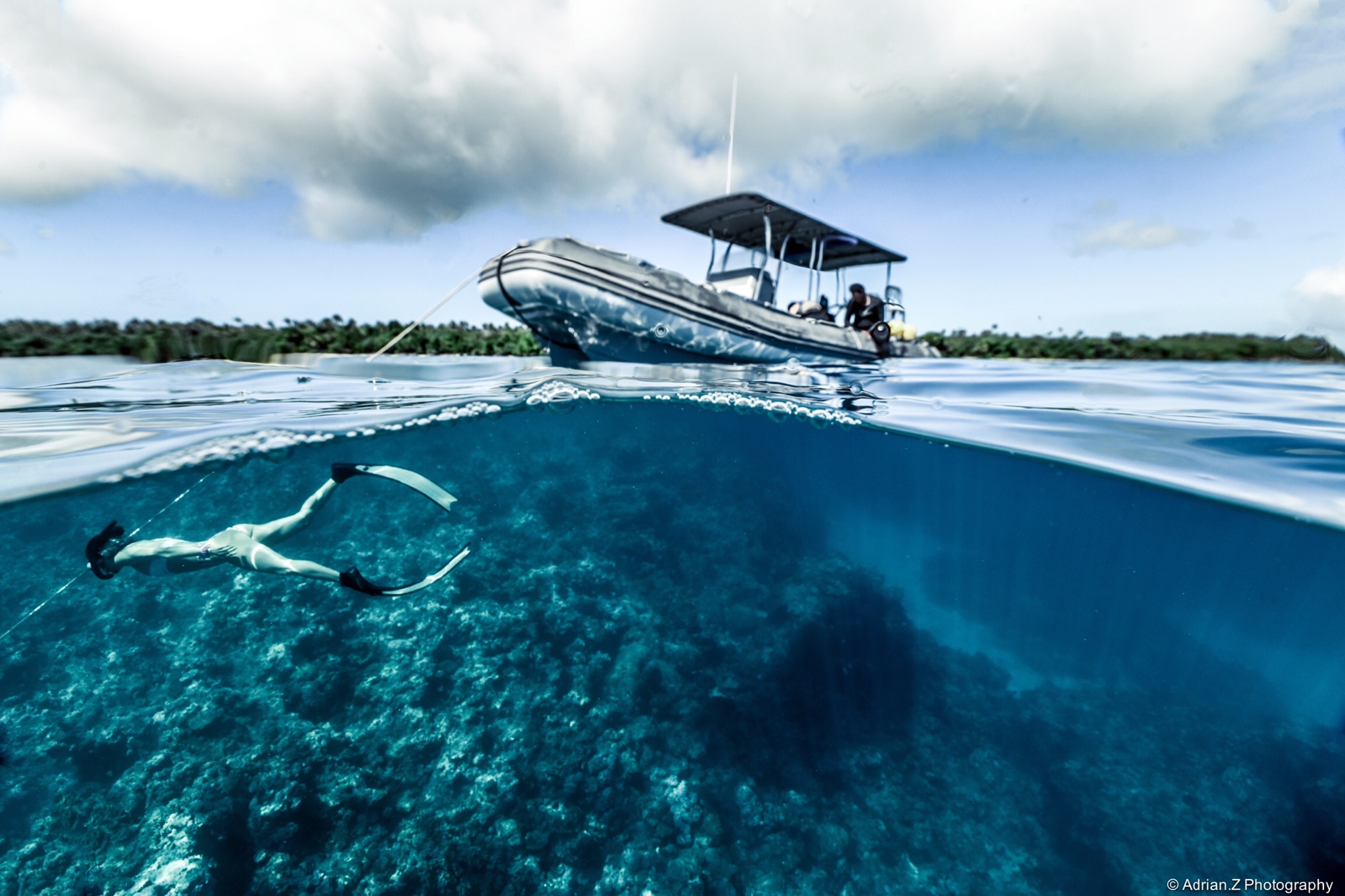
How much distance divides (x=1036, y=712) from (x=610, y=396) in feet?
25.6

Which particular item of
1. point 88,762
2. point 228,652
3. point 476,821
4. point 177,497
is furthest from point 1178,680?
point 177,497

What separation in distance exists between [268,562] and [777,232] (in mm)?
9401

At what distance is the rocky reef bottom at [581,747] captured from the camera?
4586 millimetres

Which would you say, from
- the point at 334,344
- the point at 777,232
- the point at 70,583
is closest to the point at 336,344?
the point at 334,344

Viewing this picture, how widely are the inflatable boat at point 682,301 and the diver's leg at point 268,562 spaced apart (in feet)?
14.4

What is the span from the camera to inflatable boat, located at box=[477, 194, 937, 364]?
24.2ft

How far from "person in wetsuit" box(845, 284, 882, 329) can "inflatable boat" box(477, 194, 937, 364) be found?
341mm

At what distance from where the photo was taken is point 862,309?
11.1 metres

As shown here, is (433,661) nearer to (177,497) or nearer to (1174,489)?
(177,497)

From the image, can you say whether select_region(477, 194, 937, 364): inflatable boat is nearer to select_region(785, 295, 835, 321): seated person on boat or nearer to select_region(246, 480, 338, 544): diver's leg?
select_region(785, 295, 835, 321): seated person on boat

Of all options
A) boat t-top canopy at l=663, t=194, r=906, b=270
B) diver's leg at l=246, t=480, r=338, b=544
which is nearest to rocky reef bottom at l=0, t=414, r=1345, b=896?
diver's leg at l=246, t=480, r=338, b=544

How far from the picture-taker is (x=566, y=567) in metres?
8.45

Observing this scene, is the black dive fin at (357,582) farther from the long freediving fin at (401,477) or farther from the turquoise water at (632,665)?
the turquoise water at (632,665)

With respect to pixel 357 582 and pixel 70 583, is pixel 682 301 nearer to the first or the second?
pixel 357 582
